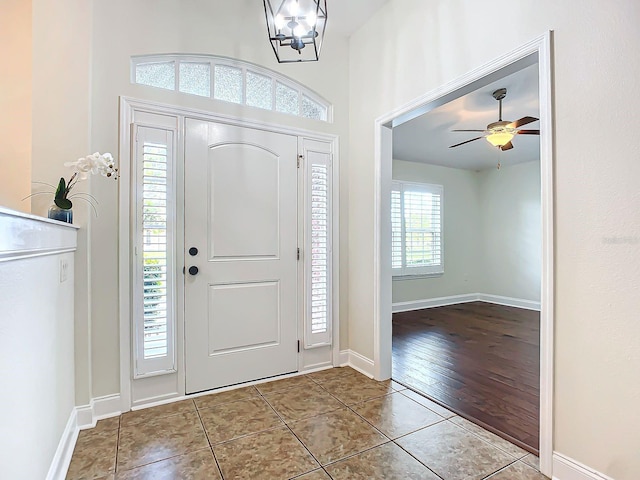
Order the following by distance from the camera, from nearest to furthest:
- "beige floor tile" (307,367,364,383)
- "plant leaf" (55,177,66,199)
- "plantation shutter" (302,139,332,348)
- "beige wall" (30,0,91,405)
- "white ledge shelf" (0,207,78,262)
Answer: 1. "white ledge shelf" (0,207,78,262)
2. "plant leaf" (55,177,66,199)
3. "beige wall" (30,0,91,405)
4. "beige floor tile" (307,367,364,383)
5. "plantation shutter" (302,139,332,348)

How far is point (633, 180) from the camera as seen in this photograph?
4.63 feet

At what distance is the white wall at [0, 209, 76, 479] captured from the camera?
99cm

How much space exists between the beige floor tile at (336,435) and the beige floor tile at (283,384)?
1.71 ft

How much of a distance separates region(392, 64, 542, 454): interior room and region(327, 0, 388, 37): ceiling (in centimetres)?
120

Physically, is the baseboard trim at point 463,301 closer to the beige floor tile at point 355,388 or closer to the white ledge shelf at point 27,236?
the beige floor tile at point 355,388

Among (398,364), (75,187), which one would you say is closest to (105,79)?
(75,187)

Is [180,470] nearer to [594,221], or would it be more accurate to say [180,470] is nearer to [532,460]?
[532,460]

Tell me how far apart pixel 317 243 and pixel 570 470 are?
2194 mm

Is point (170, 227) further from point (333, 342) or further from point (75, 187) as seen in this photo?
point (333, 342)

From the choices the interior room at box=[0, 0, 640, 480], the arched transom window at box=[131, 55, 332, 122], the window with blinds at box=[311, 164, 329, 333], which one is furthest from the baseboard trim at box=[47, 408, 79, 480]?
the arched transom window at box=[131, 55, 332, 122]

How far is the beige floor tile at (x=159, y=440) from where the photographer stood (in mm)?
1839

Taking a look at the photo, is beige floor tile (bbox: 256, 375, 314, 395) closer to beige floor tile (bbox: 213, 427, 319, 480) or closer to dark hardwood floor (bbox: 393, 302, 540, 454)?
beige floor tile (bbox: 213, 427, 319, 480)

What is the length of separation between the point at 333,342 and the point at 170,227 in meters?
1.76

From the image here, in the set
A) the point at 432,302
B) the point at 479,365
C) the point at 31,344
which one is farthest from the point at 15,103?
the point at 432,302
